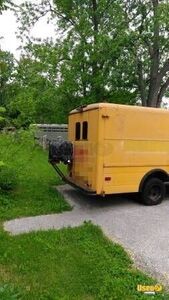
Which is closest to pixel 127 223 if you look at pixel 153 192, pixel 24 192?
pixel 153 192

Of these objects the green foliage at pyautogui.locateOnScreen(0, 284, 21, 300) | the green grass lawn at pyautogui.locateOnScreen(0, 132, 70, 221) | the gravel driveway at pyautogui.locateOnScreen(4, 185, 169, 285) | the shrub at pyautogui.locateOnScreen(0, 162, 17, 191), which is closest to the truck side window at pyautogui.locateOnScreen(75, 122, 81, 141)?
the green grass lawn at pyautogui.locateOnScreen(0, 132, 70, 221)

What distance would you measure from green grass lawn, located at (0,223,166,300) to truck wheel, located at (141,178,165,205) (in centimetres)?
264

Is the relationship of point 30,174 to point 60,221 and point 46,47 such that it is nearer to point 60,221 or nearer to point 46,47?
point 60,221

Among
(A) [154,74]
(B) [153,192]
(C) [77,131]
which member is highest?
(A) [154,74]

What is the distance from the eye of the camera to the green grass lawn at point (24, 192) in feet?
29.8

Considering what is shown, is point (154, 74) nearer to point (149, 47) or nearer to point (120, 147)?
point (149, 47)

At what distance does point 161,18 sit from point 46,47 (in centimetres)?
611

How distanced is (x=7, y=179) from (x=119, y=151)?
342 cm

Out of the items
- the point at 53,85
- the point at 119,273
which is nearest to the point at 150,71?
the point at 53,85

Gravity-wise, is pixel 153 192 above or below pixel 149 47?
below

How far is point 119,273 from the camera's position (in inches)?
222

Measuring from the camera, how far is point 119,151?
9.11m

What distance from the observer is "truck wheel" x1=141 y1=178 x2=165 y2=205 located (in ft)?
31.9

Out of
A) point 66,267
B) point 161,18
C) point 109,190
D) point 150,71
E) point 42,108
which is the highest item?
point 161,18
